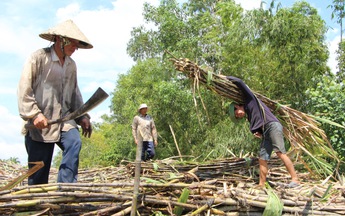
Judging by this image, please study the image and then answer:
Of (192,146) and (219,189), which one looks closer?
(219,189)

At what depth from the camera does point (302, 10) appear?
10.4 metres

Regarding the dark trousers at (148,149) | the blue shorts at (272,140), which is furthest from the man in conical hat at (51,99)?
the dark trousers at (148,149)

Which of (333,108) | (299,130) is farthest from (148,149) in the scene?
(299,130)

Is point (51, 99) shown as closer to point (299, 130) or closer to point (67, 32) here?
point (67, 32)

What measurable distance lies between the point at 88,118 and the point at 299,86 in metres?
7.93

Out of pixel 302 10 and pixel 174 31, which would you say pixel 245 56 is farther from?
pixel 174 31

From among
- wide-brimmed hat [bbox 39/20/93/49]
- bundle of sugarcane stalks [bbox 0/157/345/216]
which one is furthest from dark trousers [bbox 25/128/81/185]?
wide-brimmed hat [bbox 39/20/93/49]

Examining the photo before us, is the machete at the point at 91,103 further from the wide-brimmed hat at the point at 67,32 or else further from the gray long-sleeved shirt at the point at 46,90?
the wide-brimmed hat at the point at 67,32

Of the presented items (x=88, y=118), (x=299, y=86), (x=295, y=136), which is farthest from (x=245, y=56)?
(x=88, y=118)

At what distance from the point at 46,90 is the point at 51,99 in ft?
0.26

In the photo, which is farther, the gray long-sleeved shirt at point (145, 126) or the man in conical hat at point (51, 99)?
the gray long-sleeved shirt at point (145, 126)

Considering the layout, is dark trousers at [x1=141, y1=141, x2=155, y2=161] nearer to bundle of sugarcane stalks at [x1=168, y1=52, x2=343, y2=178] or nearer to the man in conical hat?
bundle of sugarcane stalks at [x1=168, y1=52, x2=343, y2=178]

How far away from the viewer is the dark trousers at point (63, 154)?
3.13 m

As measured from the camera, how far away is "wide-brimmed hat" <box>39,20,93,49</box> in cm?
321
